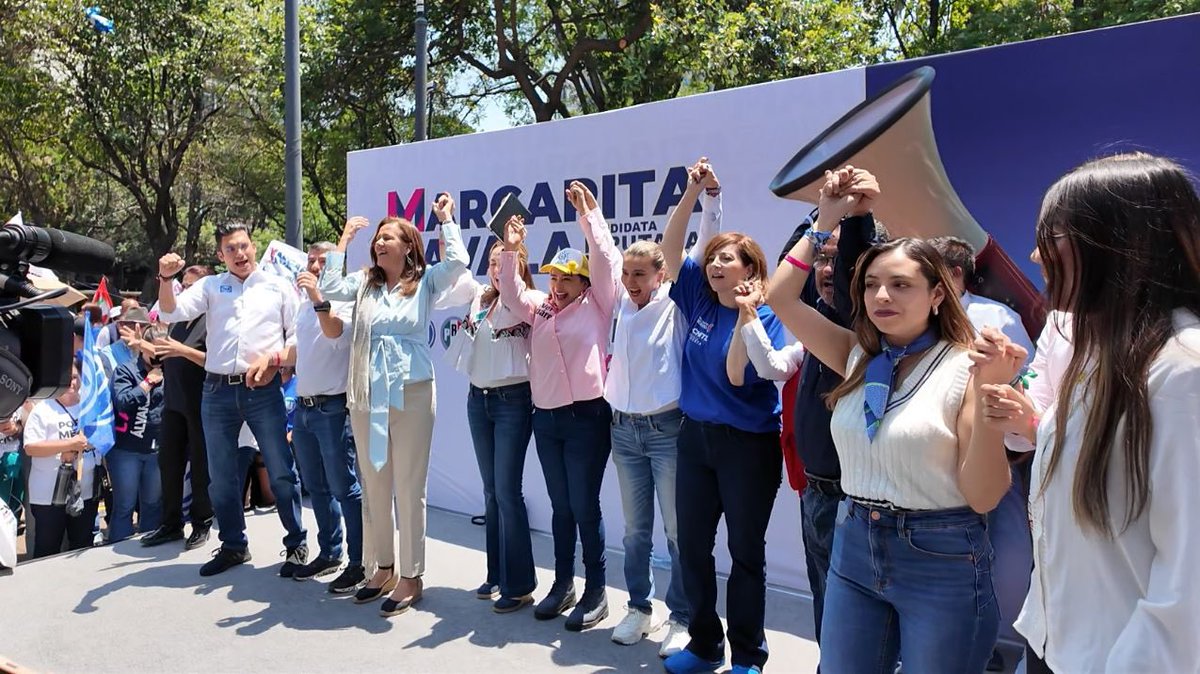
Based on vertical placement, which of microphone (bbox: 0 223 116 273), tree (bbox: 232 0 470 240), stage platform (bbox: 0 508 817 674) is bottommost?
stage platform (bbox: 0 508 817 674)

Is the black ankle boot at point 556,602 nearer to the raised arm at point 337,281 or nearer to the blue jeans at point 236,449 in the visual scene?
the blue jeans at point 236,449

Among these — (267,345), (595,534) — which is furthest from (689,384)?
(267,345)

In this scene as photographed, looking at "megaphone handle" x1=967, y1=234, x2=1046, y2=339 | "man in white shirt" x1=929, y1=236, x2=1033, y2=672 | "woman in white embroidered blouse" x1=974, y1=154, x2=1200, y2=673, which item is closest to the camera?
"woman in white embroidered blouse" x1=974, y1=154, x2=1200, y2=673

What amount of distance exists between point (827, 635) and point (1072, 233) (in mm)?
1208

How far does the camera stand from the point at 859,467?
7.43 feet

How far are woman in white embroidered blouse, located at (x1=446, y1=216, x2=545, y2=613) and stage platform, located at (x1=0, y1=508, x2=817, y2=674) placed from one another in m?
0.22

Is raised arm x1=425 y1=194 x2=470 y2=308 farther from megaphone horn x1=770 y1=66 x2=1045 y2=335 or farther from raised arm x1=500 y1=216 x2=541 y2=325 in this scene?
megaphone horn x1=770 y1=66 x2=1045 y2=335

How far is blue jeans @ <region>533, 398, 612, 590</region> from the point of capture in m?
4.12

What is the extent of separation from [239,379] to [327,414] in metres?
0.76

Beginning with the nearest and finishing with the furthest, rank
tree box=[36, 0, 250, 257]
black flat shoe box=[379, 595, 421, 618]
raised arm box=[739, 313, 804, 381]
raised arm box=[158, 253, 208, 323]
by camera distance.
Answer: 1. raised arm box=[739, 313, 804, 381]
2. black flat shoe box=[379, 595, 421, 618]
3. raised arm box=[158, 253, 208, 323]
4. tree box=[36, 0, 250, 257]

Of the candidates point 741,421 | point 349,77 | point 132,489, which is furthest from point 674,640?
point 349,77

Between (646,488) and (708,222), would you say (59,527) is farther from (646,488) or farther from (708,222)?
(708,222)

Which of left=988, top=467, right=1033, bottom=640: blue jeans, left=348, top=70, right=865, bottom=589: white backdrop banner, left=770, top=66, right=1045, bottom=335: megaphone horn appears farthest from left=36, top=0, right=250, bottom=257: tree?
left=988, top=467, right=1033, bottom=640: blue jeans

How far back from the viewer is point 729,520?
3410 millimetres
